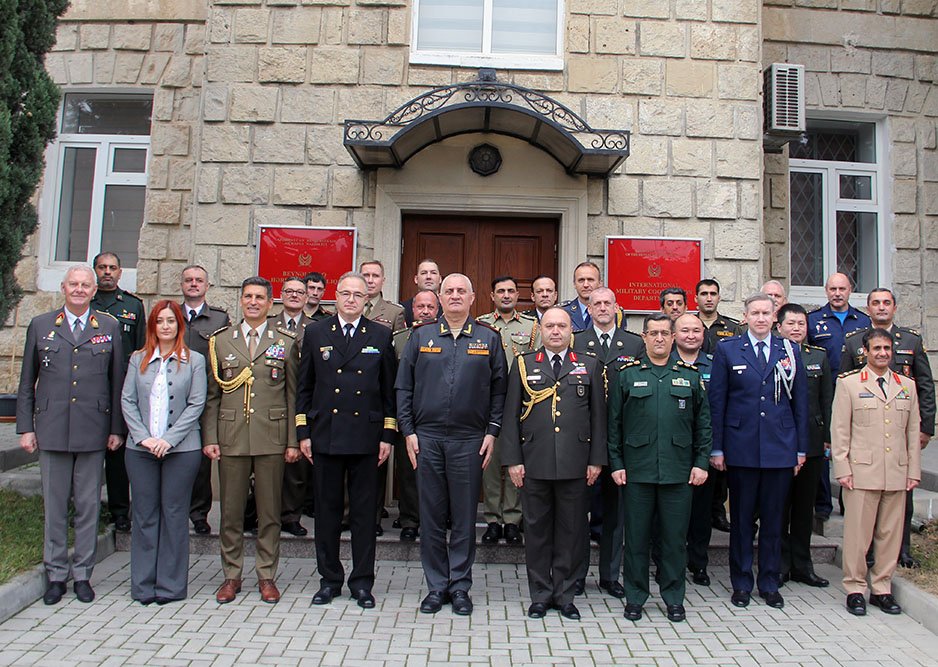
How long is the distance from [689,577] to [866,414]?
1.66 m

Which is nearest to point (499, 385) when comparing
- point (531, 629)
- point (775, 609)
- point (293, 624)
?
point (531, 629)

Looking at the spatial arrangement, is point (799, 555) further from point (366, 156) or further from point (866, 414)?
point (366, 156)

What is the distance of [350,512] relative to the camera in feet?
16.1

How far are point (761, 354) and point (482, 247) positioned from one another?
324 centimetres

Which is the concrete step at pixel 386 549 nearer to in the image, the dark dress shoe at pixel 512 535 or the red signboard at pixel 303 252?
the dark dress shoe at pixel 512 535

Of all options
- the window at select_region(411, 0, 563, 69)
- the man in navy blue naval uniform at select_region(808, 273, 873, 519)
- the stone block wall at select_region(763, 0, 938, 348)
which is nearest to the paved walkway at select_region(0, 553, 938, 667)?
the man in navy blue naval uniform at select_region(808, 273, 873, 519)

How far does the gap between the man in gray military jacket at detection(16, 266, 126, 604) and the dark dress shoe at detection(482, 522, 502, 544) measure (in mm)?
2647

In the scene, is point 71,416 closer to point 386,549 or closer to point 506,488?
point 386,549

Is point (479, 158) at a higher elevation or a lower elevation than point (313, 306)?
higher

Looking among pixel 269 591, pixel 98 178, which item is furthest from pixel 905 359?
pixel 98 178

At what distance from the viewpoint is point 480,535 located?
5.90m

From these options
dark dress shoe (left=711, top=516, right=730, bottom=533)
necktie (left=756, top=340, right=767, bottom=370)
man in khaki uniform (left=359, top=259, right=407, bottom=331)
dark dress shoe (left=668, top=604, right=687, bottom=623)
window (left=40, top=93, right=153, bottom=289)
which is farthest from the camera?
window (left=40, top=93, right=153, bottom=289)

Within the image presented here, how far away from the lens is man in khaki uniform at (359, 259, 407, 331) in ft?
20.3

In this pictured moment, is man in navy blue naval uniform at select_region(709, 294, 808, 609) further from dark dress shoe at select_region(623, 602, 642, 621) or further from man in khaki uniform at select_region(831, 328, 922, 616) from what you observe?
dark dress shoe at select_region(623, 602, 642, 621)
